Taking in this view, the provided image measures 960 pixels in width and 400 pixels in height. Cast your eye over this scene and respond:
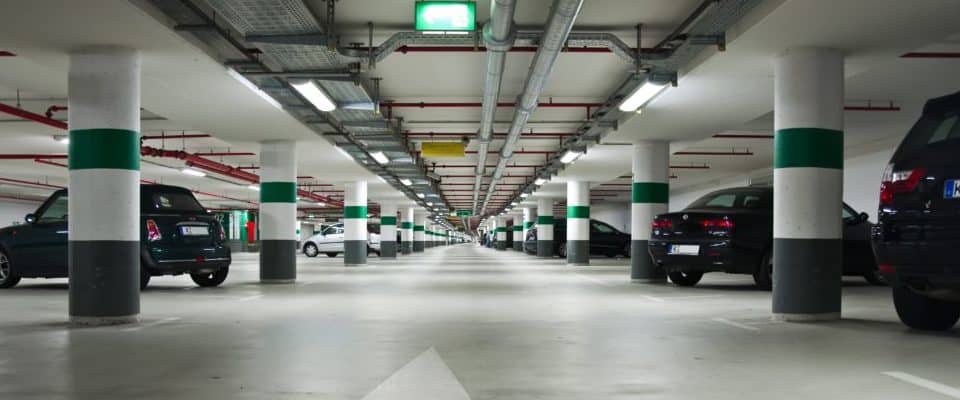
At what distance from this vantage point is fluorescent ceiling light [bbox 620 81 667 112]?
903cm

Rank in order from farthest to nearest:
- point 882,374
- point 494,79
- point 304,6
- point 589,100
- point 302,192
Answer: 1. point 302,192
2. point 589,100
3. point 494,79
4. point 304,6
5. point 882,374

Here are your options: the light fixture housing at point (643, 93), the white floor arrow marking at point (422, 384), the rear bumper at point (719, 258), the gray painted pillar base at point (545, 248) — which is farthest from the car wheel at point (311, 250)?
the white floor arrow marking at point (422, 384)

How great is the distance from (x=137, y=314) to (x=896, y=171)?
666 cm

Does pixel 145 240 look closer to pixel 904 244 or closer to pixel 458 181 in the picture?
pixel 904 244

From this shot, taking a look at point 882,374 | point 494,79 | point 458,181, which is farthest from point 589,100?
point 458,181

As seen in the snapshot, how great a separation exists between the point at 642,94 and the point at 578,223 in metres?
15.3

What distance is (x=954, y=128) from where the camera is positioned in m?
5.73

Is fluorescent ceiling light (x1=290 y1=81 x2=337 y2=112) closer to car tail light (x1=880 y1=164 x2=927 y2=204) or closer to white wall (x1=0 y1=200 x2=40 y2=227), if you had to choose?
car tail light (x1=880 y1=164 x2=927 y2=204)

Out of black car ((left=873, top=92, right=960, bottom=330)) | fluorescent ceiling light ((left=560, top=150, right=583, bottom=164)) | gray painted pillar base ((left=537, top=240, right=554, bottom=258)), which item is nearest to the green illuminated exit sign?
black car ((left=873, top=92, right=960, bottom=330))

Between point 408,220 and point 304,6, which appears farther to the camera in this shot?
point 408,220

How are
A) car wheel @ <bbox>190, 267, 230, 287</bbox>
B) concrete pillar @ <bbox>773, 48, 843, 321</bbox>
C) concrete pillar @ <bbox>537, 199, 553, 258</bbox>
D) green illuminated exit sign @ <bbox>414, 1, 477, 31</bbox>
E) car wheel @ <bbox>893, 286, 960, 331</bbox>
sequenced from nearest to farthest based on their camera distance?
car wheel @ <bbox>893, 286, 960, 331</bbox>
green illuminated exit sign @ <bbox>414, 1, 477, 31</bbox>
concrete pillar @ <bbox>773, 48, 843, 321</bbox>
car wheel @ <bbox>190, 267, 230, 287</bbox>
concrete pillar @ <bbox>537, 199, 553, 258</bbox>

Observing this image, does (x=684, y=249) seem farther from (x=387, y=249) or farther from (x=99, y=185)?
(x=387, y=249)

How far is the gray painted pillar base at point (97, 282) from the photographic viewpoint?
729cm

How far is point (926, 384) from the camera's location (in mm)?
4266
